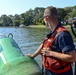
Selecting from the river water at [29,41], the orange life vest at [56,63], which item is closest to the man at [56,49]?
the orange life vest at [56,63]

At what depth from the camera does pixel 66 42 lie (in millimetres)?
3152

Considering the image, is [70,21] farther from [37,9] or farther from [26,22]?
[37,9]

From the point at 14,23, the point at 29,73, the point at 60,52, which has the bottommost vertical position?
the point at 14,23

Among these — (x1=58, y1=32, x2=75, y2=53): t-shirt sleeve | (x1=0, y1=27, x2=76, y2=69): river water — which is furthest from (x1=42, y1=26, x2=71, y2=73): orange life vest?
(x1=0, y1=27, x2=76, y2=69): river water

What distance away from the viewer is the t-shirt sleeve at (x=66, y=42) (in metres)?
3.14

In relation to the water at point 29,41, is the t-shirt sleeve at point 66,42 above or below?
above

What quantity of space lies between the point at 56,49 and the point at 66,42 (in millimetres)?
277

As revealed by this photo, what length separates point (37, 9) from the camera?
11988 cm

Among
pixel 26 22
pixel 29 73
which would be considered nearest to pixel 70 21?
pixel 29 73

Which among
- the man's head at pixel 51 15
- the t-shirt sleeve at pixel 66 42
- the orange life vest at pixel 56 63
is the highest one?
the man's head at pixel 51 15

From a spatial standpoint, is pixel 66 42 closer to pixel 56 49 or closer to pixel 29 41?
pixel 56 49

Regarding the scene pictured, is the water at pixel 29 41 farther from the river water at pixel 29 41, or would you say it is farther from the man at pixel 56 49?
the man at pixel 56 49

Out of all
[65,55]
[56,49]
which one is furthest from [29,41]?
[65,55]

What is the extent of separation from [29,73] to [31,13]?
113 metres
